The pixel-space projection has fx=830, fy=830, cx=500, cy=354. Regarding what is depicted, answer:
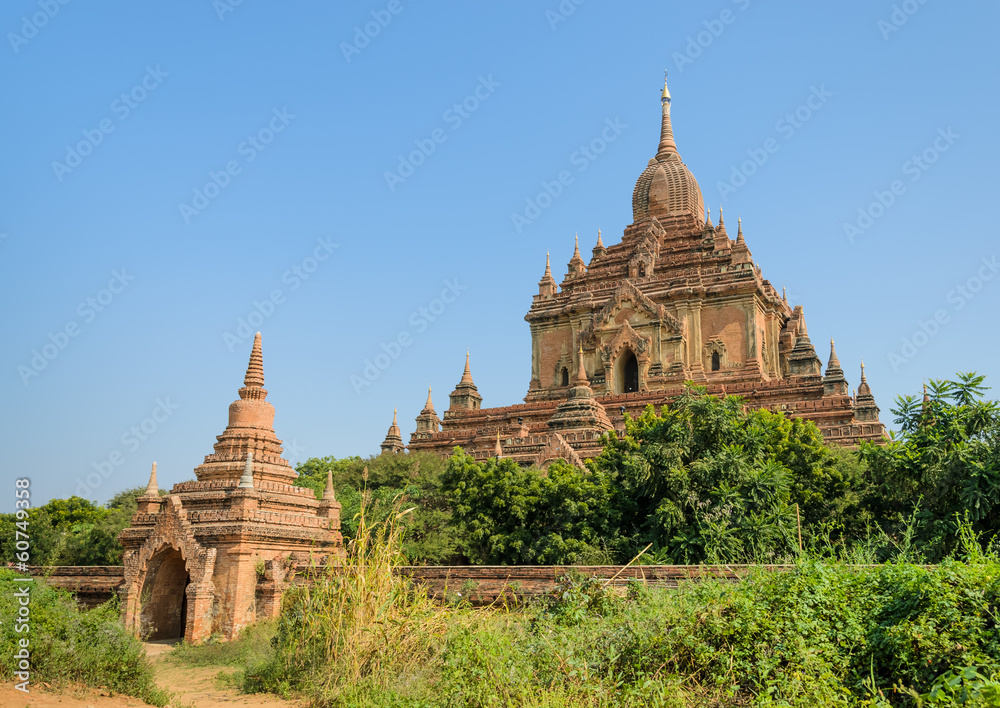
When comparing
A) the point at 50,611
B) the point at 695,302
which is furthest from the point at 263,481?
the point at 695,302

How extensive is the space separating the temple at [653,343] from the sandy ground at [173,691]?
15372 millimetres

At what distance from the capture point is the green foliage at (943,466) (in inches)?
542

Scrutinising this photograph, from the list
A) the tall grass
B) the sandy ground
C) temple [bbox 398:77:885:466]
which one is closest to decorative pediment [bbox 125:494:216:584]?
the sandy ground

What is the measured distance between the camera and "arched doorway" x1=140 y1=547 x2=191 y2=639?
708 inches

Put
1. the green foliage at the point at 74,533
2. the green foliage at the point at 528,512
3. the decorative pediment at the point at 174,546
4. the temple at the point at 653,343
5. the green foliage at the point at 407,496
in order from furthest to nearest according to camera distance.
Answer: the temple at the point at 653,343 < the green foliage at the point at 74,533 < the green foliage at the point at 407,496 < the green foliage at the point at 528,512 < the decorative pediment at the point at 174,546

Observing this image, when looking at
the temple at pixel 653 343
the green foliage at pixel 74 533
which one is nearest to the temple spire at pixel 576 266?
the temple at pixel 653 343

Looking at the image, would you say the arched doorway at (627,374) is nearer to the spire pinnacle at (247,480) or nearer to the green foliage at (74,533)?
the green foliage at (74,533)

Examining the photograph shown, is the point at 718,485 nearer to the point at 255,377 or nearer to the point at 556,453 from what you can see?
the point at 556,453

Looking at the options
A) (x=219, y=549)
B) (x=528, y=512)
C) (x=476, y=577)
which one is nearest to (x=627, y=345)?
(x=528, y=512)

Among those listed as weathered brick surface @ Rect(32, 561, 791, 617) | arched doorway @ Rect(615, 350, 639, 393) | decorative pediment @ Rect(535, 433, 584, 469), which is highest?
arched doorway @ Rect(615, 350, 639, 393)

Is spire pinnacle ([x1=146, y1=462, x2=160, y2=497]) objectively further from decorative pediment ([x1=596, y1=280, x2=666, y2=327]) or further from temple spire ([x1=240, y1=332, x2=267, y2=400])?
decorative pediment ([x1=596, y1=280, x2=666, y2=327])

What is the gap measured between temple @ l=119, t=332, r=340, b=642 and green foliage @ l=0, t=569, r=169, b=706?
4.44 metres

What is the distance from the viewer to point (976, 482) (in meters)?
13.8

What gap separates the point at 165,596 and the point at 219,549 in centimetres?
236
